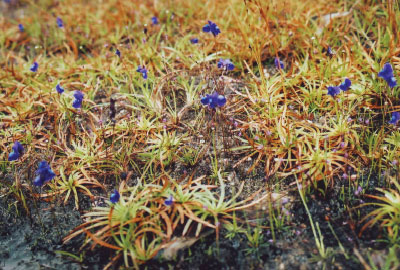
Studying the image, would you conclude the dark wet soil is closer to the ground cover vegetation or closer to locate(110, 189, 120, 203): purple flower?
the ground cover vegetation

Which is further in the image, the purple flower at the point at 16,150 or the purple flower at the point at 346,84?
the purple flower at the point at 346,84

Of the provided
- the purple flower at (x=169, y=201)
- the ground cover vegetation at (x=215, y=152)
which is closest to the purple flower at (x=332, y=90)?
the ground cover vegetation at (x=215, y=152)

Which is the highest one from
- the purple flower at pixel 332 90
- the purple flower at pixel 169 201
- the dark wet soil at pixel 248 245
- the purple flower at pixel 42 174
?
the purple flower at pixel 332 90

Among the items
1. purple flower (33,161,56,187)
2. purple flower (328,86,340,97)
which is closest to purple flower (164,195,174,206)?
purple flower (33,161,56,187)

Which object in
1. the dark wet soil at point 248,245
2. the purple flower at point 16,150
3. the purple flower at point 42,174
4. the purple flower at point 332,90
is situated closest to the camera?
the dark wet soil at point 248,245

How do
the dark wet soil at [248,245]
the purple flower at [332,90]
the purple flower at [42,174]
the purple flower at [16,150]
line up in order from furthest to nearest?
1. the purple flower at [332,90]
2. the purple flower at [16,150]
3. the purple flower at [42,174]
4. the dark wet soil at [248,245]

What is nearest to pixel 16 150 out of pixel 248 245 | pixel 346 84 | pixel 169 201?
pixel 169 201

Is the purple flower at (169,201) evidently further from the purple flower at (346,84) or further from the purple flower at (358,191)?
the purple flower at (346,84)

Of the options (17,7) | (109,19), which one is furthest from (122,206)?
(17,7)

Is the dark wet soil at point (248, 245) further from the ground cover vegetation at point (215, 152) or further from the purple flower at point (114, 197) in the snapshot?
the purple flower at point (114, 197)

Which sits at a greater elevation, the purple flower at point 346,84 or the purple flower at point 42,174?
the purple flower at point 346,84
